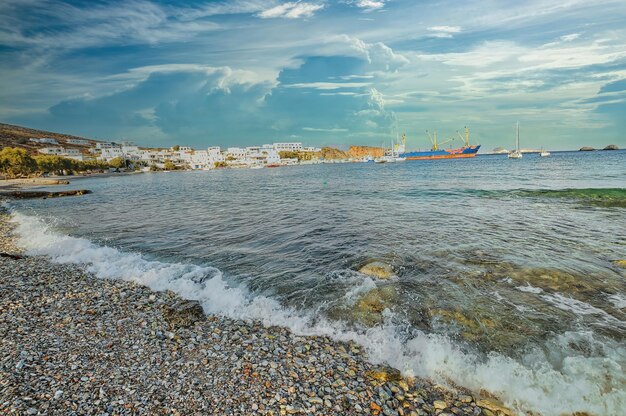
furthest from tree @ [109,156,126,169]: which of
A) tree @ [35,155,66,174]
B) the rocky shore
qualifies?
the rocky shore

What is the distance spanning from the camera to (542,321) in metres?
8.29

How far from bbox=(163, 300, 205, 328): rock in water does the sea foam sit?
1.40 ft

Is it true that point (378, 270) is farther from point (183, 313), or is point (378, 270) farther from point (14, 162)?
point (14, 162)

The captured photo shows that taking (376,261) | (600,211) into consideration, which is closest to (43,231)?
(376,261)

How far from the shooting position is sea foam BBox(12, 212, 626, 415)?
18.6 feet

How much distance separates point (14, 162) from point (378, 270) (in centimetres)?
12865

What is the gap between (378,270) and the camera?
39.7ft

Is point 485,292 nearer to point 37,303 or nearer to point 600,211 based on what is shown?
point 37,303

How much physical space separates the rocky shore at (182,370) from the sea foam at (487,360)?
16.7 inches

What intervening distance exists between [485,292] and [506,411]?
5206mm

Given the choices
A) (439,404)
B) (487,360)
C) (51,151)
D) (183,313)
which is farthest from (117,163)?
(439,404)

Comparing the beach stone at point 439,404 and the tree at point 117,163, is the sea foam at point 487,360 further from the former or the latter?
the tree at point 117,163

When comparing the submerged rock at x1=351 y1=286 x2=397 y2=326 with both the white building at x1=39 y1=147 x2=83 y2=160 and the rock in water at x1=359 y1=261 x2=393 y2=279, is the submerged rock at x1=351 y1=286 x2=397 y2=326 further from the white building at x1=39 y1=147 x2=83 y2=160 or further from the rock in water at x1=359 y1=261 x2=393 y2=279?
the white building at x1=39 y1=147 x2=83 y2=160

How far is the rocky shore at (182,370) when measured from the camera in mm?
5273
